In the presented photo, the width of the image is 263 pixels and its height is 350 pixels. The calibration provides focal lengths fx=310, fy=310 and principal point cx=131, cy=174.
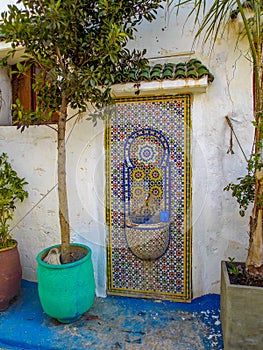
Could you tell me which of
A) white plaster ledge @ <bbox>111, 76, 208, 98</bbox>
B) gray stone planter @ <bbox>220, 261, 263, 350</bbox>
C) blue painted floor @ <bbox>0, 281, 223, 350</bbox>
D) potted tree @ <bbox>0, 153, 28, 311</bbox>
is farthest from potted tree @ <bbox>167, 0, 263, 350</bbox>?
potted tree @ <bbox>0, 153, 28, 311</bbox>

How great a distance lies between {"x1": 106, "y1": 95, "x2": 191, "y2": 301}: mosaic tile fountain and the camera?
354cm

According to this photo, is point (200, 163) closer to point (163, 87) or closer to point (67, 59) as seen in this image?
point (163, 87)

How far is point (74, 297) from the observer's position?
3.09 metres

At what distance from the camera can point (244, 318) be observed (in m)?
2.62

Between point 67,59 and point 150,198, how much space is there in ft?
5.83

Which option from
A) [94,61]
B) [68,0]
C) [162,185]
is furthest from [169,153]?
[68,0]

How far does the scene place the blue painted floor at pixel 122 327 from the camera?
293cm

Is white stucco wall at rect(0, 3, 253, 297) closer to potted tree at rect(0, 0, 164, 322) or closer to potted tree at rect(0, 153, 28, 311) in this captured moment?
potted tree at rect(0, 153, 28, 311)

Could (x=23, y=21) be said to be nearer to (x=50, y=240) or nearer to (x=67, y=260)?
(x=67, y=260)

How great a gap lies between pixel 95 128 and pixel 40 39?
1253 mm

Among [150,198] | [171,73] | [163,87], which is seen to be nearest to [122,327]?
[150,198]

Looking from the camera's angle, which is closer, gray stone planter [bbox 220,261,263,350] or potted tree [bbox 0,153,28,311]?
gray stone planter [bbox 220,261,263,350]

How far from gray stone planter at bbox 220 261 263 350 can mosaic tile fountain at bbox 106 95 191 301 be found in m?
0.95

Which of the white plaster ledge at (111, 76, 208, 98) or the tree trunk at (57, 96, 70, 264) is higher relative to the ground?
the white plaster ledge at (111, 76, 208, 98)
